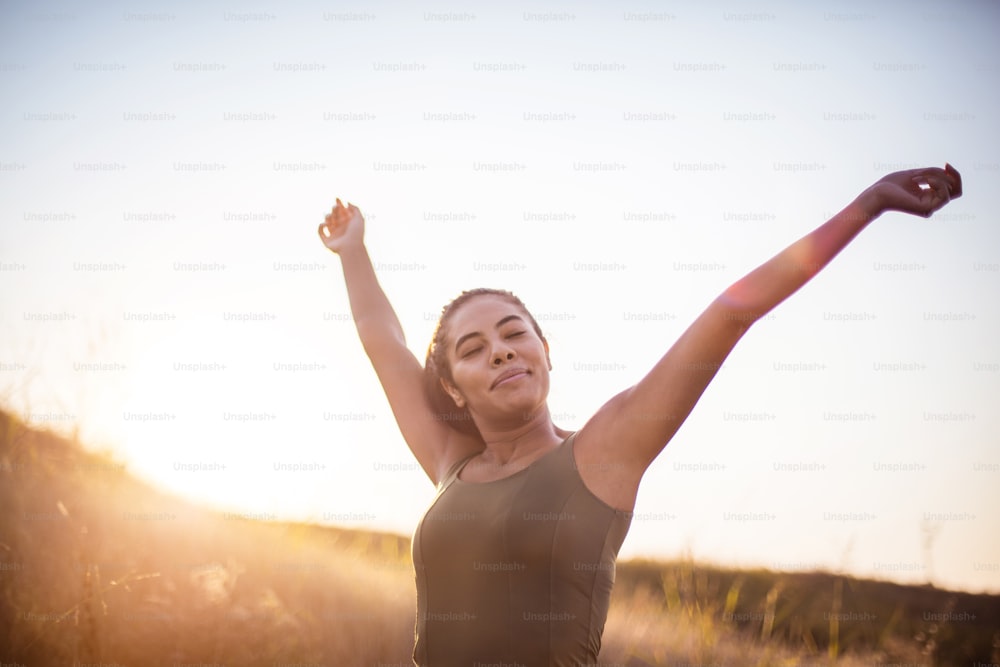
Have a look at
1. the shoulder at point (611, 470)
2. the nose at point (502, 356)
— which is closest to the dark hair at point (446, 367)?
the nose at point (502, 356)

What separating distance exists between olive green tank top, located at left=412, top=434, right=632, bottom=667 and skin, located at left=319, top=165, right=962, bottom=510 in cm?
10

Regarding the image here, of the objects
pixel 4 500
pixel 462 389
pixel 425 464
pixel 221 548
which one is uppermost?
pixel 462 389

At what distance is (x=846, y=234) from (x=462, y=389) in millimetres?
1566

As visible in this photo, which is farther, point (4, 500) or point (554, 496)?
point (4, 500)

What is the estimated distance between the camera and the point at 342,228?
406cm

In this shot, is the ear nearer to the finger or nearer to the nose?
the nose

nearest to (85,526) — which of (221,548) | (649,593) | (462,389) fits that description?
(221,548)

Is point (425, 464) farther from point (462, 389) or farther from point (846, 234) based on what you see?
point (846, 234)

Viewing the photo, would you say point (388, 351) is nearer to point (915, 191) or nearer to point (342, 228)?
point (342, 228)

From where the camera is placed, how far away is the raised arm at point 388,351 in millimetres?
3258

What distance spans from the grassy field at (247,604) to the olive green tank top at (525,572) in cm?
224

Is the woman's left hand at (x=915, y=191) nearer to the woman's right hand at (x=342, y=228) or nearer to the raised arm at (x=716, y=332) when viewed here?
the raised arm at (x=716, y=332)

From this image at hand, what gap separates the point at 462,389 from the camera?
2969 mm

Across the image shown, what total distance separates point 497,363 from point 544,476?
53 centimetres
